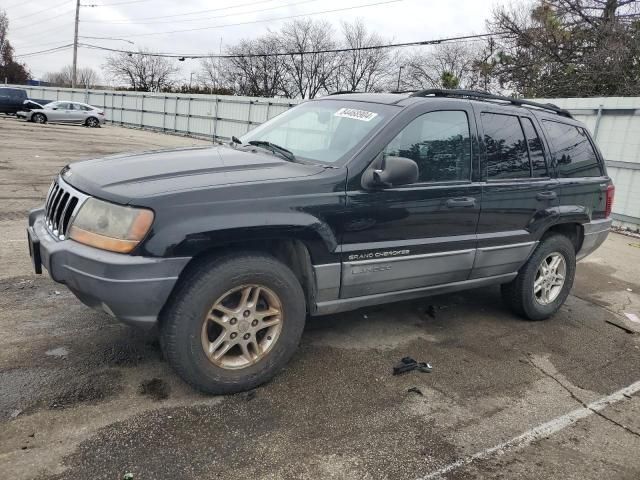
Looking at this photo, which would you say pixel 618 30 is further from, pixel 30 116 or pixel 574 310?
pixel 30 116

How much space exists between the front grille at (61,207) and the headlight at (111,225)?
0.10 metres

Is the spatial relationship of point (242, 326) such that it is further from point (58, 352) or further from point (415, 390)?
point (58, 352)

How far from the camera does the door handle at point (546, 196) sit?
449 cm

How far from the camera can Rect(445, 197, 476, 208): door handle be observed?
3862mm

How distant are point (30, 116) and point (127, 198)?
3058 cm

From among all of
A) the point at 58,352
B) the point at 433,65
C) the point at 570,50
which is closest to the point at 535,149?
the point at 58,352

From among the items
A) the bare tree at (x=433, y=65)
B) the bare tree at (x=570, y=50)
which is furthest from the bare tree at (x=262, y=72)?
the bare tree at (x=570, y=50)

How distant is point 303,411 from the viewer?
306cm

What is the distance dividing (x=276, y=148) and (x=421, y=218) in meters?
1.18

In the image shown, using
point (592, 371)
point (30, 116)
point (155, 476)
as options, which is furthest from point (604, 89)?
point (30, 116)

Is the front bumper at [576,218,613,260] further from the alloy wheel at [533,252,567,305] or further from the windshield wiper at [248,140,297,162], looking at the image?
the windshield wiper at [248,140,297,162]

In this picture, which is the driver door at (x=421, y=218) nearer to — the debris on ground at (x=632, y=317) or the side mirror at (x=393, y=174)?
the side mirror at (x=393, y=174)

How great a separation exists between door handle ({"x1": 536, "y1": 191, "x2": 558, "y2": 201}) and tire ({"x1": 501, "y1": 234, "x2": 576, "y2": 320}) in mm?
419

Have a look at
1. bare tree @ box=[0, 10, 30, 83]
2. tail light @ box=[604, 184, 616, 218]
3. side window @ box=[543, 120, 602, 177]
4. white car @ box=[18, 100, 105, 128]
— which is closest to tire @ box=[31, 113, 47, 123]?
white car @ box=[18, 100, 105, 128]
